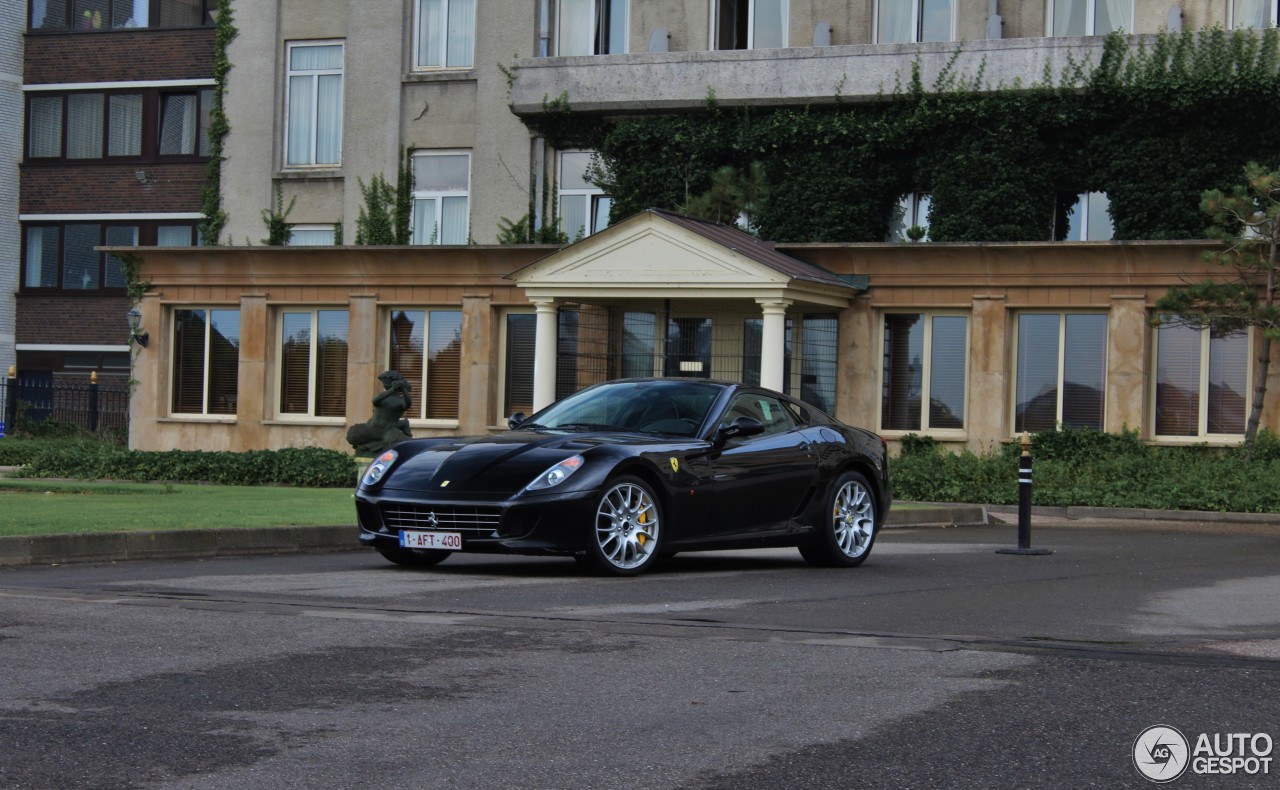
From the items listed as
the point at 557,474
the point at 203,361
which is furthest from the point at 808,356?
the point at 557,474

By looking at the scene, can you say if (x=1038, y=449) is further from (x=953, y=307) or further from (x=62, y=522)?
(x=62, y=522)

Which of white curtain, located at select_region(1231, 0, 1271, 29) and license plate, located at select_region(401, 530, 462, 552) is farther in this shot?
white curtain, located at select_region(1231, 0, 1271, 29)

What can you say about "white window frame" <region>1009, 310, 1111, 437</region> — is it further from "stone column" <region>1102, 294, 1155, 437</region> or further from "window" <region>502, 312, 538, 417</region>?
"window" <region>502, 312, 538, 417</region>

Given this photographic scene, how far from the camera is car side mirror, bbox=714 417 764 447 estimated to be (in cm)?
1291

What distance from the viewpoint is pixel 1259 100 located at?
31.0 meters

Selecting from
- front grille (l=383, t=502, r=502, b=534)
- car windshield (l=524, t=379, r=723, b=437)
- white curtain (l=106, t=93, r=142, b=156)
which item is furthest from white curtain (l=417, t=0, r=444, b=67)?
front grille (l=383, t=502, r=502, b=534)

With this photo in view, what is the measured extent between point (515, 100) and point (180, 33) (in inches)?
481

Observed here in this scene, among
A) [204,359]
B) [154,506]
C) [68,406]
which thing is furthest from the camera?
[68,406]

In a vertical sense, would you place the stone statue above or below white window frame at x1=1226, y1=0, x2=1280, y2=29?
below

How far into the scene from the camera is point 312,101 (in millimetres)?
38188

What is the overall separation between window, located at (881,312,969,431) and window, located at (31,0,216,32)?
2195 cm

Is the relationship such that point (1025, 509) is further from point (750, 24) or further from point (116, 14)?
point (116, 14)

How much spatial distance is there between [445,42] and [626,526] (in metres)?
26.6

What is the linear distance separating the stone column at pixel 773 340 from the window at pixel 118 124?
765 inches
